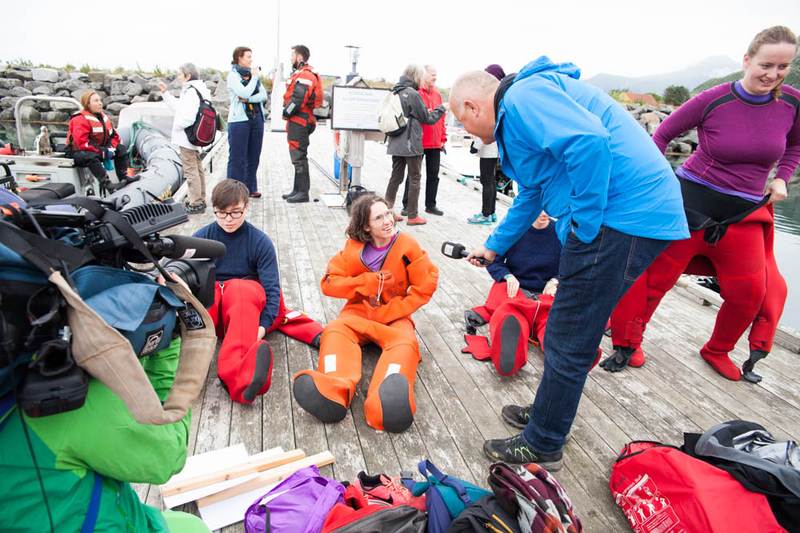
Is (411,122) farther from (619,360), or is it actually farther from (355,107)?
(619,360)

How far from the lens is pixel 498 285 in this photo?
322cm

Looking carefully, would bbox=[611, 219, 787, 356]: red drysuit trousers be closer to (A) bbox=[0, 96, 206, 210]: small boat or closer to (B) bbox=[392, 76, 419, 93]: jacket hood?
(B) bbox=[392, 76, 419, 93]: jacket hood

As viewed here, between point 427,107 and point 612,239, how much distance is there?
4.39m

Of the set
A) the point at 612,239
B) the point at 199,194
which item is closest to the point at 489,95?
the point at 612,239

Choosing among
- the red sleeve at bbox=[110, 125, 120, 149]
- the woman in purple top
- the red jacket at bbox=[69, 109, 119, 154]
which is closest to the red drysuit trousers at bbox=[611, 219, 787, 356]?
the woman in purple top

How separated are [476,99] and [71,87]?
2716 cm

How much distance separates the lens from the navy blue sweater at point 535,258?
10.3ft

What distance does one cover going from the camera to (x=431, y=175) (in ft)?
20.4

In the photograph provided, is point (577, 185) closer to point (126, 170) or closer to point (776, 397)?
point (776, 397)

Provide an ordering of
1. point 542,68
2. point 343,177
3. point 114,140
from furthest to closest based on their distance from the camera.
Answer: point 343,177
point 114,140
point 542,68

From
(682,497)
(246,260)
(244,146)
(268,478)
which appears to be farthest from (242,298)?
(244,146)

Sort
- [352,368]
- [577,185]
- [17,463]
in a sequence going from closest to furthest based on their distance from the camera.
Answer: [17,463] < [577,185] < [352,368]

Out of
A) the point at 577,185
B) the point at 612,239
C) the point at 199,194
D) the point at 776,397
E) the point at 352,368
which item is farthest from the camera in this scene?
the point at 199,194

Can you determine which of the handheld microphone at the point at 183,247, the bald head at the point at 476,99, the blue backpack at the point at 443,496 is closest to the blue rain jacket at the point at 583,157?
the bald head at the point at 476,99
